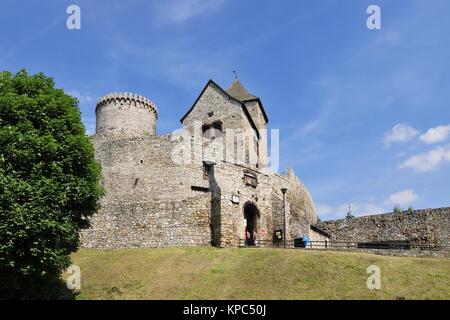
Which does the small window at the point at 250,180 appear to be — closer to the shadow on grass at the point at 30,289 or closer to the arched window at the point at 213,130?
the arched window at the point at 213,130

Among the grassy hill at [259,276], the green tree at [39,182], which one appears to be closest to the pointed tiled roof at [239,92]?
the grassy hill at [259,276]

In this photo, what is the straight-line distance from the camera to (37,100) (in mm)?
21297

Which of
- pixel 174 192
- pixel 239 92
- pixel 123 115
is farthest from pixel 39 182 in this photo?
pixel 239 92

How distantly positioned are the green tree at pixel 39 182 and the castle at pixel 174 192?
8341 mm

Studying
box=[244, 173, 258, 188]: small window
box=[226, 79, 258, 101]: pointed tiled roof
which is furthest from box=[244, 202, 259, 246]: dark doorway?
box=[226, 79, 258, 101]: pointed tiled roof

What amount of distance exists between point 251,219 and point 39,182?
1679 cm

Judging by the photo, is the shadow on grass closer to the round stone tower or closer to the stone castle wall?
the stone castle wall

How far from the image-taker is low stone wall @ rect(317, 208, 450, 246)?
33.5 meters

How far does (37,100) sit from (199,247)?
43.5 feet

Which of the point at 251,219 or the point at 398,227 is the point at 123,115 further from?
the point at 398,227

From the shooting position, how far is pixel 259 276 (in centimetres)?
2166

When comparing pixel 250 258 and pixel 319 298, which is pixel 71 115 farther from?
pixel 319 298

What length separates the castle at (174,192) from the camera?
29672 millimetres
